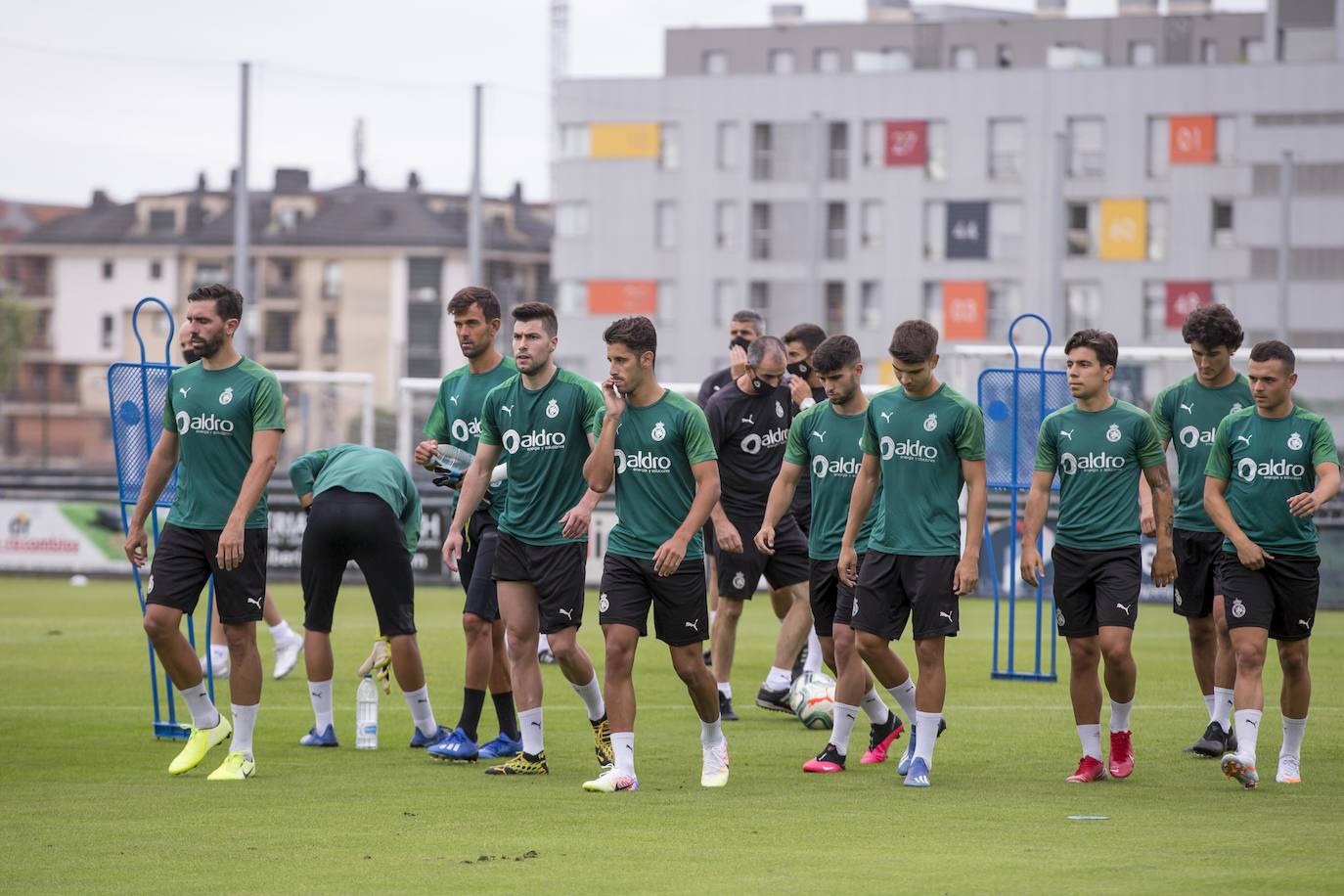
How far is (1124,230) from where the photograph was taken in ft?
242

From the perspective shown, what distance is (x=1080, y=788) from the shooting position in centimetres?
920

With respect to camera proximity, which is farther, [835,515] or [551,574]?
[835,515]

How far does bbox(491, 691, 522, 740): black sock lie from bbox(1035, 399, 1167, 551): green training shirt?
10.1ft

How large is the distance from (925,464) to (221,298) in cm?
344

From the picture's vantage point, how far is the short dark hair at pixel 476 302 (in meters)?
10.3

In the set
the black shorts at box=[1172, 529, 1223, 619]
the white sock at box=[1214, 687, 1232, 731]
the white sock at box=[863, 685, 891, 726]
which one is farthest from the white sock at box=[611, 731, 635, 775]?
the white sock at box=[1214, 687, 1232, 731]

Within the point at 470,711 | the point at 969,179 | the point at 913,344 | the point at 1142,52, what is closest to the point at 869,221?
the point at 969,179

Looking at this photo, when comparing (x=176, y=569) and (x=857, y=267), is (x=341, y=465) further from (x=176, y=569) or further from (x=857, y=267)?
(x=857, y=267)

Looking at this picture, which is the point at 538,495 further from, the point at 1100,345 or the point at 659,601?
the point at 1100,345

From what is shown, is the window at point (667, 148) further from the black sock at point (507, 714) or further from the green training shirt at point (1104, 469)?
the green training shirt at point (1104, 469)

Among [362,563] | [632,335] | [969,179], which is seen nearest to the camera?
[632,335]

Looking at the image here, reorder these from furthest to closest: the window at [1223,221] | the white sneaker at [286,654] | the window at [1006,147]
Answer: the window at [1006,147], the window at [1223,221], the white sneaker at [286,654]

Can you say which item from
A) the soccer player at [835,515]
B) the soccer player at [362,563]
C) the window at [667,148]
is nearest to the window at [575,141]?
the window at [667,148]

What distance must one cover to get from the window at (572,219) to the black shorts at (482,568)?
7081 cm
